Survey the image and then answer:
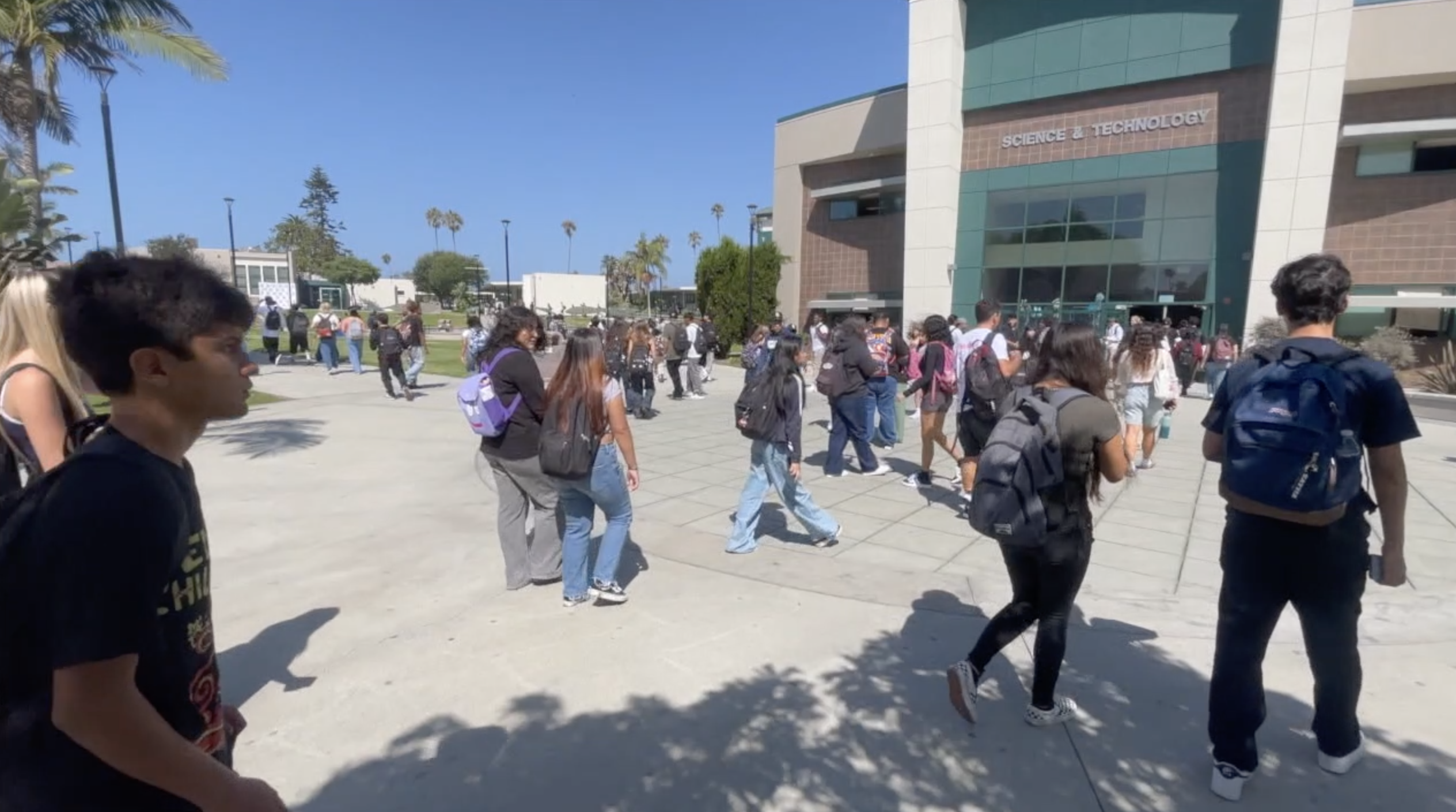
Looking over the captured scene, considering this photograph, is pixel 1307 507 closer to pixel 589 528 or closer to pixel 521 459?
pixel 589 528

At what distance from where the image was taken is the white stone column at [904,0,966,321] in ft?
86.9

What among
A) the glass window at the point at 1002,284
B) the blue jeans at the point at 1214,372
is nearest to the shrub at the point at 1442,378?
the blue jeans at the point at 1214,372

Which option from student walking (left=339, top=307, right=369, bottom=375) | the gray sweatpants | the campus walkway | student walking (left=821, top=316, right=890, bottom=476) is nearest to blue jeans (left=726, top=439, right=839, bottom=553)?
the campus walkway

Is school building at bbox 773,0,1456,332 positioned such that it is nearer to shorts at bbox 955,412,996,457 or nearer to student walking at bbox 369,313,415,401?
student walking at bbox 369,313,415,401

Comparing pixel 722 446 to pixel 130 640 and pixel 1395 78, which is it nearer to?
pixel 130 640

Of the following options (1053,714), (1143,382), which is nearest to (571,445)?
(1053,714)

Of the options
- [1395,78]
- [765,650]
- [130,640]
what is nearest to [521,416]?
[765,650]

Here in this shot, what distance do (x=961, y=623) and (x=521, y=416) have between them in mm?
2851

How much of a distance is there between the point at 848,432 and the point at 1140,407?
10.0ft

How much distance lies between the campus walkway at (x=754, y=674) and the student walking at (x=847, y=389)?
1.51 metres

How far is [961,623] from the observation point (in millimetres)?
4070

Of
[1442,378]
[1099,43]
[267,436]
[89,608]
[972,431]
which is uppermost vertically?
[1099,43]

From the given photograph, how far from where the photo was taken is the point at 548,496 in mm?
4500

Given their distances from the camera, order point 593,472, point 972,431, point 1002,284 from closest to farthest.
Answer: point 593,472 → point 972,431 → point 1002,284
